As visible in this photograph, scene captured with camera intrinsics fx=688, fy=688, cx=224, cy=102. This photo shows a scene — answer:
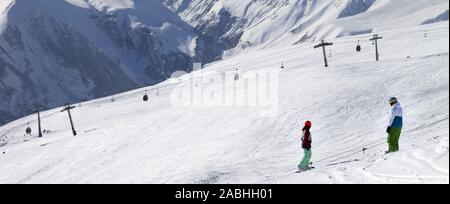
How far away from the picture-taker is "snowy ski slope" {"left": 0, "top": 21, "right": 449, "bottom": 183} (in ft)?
61.3

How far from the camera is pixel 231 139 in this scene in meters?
32.1

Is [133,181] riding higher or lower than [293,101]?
lower

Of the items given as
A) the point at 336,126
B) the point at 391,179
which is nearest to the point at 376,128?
the point at 336,126

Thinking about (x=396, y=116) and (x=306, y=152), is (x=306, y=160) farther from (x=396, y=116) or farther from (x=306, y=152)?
(x=396, y=116)

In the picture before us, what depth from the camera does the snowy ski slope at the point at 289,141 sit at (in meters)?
18.7

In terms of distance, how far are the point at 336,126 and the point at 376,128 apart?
2.18 meters

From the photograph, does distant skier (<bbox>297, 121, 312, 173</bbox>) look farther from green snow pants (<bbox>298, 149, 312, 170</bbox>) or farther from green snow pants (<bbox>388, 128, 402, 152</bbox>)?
green snow pants (<bbox>388, 128, 402, 152</bbox>)

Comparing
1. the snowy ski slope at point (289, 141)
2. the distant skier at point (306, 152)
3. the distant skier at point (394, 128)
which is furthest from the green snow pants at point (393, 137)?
the distant skier at point (306, 152)

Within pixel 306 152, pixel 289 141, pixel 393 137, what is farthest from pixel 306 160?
pixel 289 141

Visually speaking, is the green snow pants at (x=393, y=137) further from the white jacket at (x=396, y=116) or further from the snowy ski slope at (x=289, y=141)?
the snowy ski slope at (x=289, y=141)

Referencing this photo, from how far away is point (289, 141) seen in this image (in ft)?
96.4

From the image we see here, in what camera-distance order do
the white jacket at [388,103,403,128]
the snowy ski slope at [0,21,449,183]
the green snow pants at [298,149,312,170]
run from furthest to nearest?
the white jacket at [388,103,403,128]
the green snow pants at [298,149,312,170]
the snowy ski slope at [0,21,449,183]

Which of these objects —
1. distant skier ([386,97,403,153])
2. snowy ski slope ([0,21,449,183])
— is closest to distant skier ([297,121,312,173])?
snowy ski slope ([0,21,449,183])
